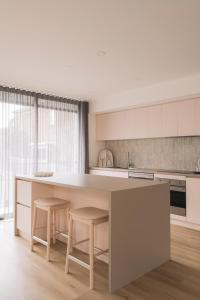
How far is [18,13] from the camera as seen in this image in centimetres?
218

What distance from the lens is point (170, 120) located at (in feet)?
14.4

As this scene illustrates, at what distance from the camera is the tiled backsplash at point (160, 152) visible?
14.8 feet

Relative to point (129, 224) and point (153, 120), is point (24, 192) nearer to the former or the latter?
point (129, 224)

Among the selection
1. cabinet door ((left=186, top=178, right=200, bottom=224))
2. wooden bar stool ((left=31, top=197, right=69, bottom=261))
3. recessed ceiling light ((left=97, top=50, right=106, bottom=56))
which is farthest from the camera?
cabinet door ((left=186, top=178, right=200, bottom=224))

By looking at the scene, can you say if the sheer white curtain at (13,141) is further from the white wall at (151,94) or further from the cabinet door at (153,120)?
the cabinet door at (153,120)

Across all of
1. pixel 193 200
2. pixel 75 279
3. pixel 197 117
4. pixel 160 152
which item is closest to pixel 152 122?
pixel 160 152

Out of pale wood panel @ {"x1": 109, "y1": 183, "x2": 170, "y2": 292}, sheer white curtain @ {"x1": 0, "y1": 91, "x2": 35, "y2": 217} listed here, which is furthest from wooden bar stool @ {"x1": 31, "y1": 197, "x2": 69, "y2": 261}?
sheer white curtain @ {"x1": 0, "y1": 91, "x2": 35, "y2": 217}

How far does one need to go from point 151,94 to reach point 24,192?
282cm

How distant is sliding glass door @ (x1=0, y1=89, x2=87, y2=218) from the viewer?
14.4ft

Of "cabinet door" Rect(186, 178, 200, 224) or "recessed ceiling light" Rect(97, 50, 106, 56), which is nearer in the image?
"recessed ceiling light" Rect(97, 50, 106, 56)

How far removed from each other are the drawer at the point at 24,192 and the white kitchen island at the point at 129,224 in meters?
0.09

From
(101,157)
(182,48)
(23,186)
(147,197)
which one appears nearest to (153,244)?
(147,197)

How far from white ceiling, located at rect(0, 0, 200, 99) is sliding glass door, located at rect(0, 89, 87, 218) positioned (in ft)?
1.71

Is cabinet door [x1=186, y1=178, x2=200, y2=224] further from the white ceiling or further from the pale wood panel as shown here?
the white ceiling
